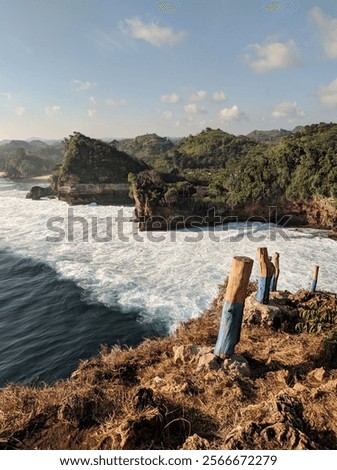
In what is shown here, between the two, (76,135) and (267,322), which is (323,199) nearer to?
(267,322)

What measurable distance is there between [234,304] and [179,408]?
2049 millimetres

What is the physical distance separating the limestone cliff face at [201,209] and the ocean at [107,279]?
1871 millimetres

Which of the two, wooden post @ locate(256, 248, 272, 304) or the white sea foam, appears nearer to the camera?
wooden post @ locate(256, 248, 272, 304)

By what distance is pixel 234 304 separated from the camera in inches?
228

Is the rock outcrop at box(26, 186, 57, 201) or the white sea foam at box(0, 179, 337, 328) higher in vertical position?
the rock outcrop at box(26, 186, 57, 201)

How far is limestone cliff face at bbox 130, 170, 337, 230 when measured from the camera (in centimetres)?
3053

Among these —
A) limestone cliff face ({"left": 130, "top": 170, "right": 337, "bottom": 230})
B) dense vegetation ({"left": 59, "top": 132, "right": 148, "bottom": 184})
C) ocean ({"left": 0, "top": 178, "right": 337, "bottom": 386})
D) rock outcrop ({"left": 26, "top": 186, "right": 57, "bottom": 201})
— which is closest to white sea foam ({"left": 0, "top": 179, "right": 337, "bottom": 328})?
ocean ({"left": 0, "top": 178, "right": 337, "bottom": 386})

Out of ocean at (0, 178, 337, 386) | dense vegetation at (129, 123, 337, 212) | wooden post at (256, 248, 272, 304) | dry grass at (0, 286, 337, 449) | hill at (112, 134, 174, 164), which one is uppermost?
hill at (112, 134, 174, 164)

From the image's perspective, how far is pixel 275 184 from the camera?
33594 millimetres

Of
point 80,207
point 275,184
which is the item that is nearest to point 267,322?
point 275,184

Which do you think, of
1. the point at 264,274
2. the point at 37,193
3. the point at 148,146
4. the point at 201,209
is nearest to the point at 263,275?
the point at 264,274

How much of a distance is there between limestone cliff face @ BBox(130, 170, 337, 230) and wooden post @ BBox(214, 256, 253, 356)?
2412cm

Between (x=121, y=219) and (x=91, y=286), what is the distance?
17.9 metres

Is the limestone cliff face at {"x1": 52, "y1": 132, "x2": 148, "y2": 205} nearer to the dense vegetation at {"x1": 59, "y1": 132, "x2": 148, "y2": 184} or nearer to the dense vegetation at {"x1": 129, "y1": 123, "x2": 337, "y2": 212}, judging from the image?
the dense vegetation at {"x1": 59, "y1": 132, "x2": 148, "y2": 184}
